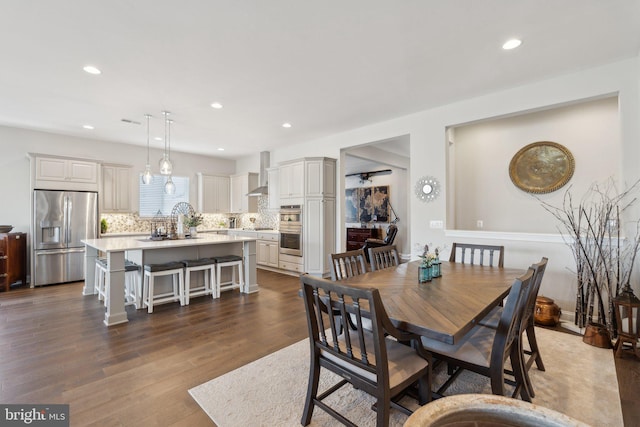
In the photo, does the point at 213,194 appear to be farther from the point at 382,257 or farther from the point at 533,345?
the point at 533,345

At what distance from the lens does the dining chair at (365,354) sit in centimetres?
142

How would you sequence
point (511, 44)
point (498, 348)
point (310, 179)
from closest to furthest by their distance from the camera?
point (498, 348) → point (511, 44) → point (310, 179)

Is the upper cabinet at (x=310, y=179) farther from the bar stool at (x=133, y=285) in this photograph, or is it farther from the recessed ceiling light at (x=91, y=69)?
the recessed ceiling light at (x=91, y=69)

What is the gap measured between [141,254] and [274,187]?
11.4ft

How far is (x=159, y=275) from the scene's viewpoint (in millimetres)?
3959

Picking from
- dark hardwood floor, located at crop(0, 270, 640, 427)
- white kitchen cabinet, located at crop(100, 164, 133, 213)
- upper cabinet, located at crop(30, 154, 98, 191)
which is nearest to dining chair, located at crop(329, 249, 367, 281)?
dark hardwood floor, located at crop(0, 270, 640, 427)

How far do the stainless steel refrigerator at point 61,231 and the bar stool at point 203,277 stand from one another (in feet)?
8.96

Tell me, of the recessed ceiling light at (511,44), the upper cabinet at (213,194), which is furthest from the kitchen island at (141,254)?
the recessed ceiling light at (511,44)

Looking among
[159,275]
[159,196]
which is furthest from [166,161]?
[159,196]

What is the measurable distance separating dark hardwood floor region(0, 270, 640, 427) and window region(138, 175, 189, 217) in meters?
3.01

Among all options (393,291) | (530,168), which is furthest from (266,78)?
(530,168)

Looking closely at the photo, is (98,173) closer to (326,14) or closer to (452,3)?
(326,14)

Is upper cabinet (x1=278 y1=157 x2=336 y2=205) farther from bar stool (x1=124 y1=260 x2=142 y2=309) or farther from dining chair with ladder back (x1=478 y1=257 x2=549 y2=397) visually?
dining chair with ladder back (x1=478 y1=257 x2=549 y2=397)

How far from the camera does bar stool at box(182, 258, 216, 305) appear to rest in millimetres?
4141
